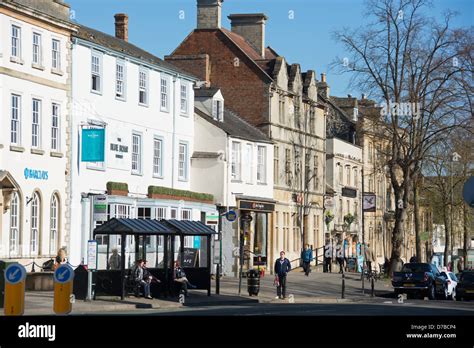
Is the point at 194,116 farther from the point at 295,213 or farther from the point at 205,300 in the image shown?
the point at 205,300

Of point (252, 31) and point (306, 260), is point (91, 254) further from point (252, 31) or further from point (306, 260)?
point (252, 31)

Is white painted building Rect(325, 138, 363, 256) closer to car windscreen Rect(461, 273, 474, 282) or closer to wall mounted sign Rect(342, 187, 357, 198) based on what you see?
wall mounted sign Rect(342, 187, 357, 198)

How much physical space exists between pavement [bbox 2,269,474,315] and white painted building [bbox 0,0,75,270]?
432cm

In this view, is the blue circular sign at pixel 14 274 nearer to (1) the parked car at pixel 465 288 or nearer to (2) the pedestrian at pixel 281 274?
(2) the pedestrian at pixel 281 274

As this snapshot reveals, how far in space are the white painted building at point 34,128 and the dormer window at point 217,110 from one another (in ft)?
52.7

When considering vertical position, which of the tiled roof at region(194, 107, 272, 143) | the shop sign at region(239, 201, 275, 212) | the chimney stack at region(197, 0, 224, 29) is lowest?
Result: the shop sign at region(239, 201, 275, 212)

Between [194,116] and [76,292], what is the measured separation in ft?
76.4

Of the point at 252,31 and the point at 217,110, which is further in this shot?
the point at 252,31

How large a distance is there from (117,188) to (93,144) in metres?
2.89

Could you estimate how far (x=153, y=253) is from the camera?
41.2 metres

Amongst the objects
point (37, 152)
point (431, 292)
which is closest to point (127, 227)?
point (37, 152)

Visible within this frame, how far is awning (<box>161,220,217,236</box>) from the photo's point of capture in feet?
115

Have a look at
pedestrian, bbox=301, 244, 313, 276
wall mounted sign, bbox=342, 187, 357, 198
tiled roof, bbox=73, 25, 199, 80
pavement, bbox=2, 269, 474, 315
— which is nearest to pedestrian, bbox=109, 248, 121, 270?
pavement, bbox=2, 269, 474, 315
